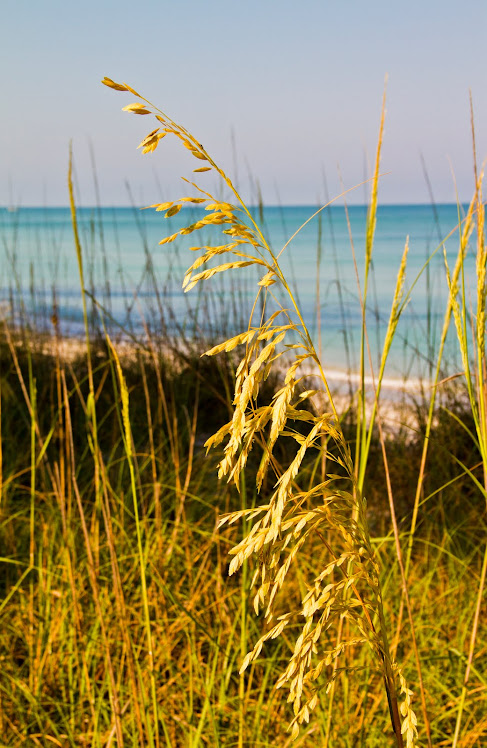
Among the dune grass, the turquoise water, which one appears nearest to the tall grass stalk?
the dune grass

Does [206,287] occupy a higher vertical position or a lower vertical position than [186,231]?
lower

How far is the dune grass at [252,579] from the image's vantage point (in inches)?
18.5

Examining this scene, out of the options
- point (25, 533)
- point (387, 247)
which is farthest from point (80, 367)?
point (387, 247)

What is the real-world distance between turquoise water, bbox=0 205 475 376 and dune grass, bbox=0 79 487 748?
27cm

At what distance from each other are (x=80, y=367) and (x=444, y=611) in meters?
2.65

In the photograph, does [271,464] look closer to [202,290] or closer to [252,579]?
[252,579]

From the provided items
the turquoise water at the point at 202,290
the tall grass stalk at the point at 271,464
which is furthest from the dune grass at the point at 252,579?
the turquoise water at the point at 202,290

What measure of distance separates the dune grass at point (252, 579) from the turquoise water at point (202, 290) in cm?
27

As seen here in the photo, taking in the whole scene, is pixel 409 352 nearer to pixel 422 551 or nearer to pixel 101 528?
pixel 422 551

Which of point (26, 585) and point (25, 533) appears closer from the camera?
point (26, 585)

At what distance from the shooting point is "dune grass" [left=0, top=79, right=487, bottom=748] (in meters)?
0.47

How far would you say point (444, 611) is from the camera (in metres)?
1.51

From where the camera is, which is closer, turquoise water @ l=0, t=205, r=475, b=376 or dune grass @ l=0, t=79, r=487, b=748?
dune grass @ l=0, t=79, r=487, b=748

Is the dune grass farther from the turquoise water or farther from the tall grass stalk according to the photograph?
the turquoise water
